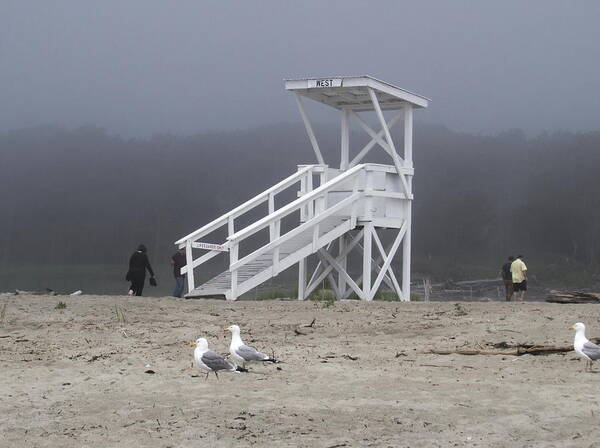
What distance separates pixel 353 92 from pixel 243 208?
484 cm

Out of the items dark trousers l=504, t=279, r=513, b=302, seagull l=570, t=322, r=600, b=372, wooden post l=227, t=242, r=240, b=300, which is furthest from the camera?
dark trousers l=504, t=279, r=513, b=302

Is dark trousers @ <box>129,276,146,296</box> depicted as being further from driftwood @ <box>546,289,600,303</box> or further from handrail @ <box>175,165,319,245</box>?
driftwood @ <box>546,289,600,303</box>

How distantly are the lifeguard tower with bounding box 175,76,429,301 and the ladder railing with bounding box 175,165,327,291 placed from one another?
28 mm

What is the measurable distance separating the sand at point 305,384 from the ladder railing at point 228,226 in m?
5.96

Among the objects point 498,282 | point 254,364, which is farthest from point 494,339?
point 498,282

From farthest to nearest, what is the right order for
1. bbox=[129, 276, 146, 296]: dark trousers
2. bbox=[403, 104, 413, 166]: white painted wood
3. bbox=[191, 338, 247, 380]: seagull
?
1. bbox=[403, 104, 413, 166]: white painted wood
2. bbox=[129, 276, 146, 296]: dark trousers
3. bbox=[191, 338, 247, 380]: seagull

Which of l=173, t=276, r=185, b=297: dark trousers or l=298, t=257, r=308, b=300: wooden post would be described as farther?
l=298, t=257, r=308, b=300: wooden post

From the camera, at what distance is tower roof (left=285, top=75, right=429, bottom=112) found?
92.9 feet

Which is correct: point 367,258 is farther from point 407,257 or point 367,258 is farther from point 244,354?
point 244,354

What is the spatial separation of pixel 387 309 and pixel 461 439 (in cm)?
1076

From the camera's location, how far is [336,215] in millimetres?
28984

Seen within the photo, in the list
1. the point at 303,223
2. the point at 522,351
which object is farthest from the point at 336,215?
the point at 522,351

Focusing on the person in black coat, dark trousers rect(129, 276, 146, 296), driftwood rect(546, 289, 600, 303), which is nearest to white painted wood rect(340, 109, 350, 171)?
the person in black coat

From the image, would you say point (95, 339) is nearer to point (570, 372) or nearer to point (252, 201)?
point (570, 372)
